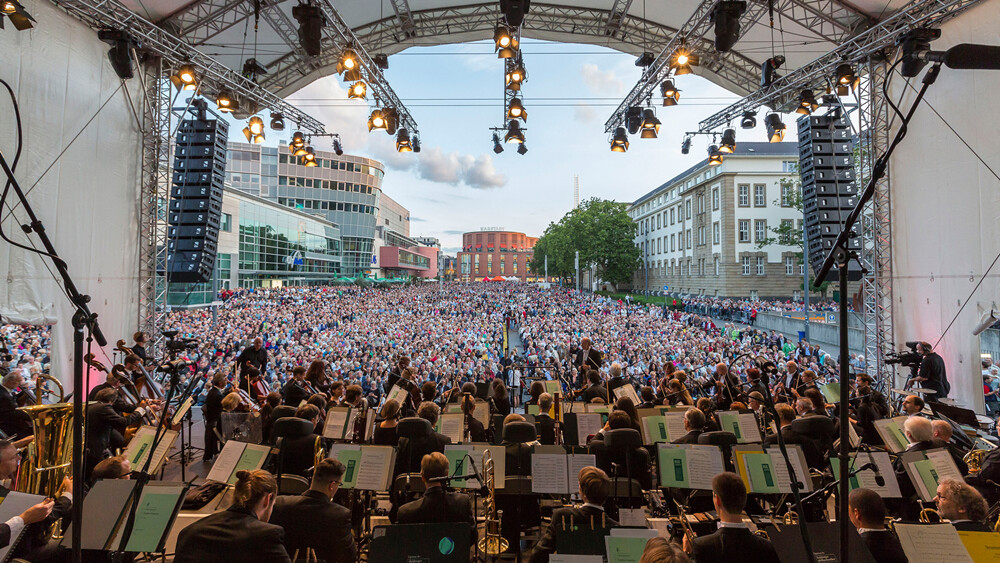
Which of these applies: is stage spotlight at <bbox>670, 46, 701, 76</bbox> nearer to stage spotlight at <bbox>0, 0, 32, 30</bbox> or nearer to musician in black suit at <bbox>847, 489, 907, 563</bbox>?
musician in black suit at <bbox>847, 489, 907, 563</bbox>

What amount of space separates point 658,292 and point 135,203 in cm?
5799

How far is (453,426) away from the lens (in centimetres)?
604

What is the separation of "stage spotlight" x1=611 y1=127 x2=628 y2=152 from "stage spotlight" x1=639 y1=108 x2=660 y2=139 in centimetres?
92

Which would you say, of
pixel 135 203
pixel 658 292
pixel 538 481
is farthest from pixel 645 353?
pixel 658 292

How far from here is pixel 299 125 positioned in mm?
13398

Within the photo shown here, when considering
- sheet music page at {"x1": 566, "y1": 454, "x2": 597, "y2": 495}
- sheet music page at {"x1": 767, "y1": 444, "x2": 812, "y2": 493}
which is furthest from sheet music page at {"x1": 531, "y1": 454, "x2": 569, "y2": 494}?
sheet music page at {"x1": 767, "y1": 444, "x2": 812, "y2": 493}

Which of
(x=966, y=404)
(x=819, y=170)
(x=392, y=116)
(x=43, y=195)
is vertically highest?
(x=392, y=116)

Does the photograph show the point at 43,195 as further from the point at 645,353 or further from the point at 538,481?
the point at 645,353

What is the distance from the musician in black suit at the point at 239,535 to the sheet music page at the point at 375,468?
1.50 m

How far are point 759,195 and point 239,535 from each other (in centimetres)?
4721

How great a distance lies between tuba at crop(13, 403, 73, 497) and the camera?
434 cm

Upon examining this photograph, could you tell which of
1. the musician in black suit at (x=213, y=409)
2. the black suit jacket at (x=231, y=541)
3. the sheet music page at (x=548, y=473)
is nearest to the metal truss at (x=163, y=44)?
the musician in black suit at (x=213, y=409)

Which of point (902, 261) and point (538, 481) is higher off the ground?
point (902, 261)

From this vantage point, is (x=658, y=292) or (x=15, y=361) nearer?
(x=15, y=361)
